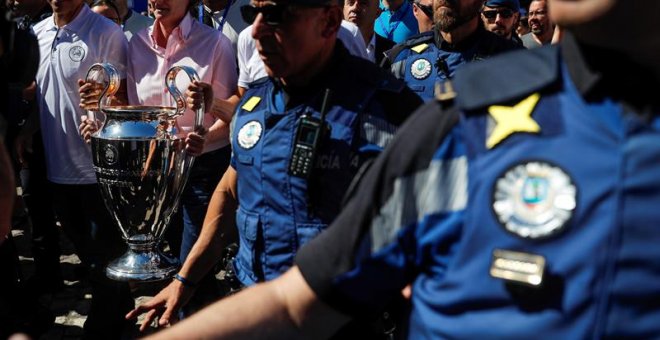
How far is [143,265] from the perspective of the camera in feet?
10.4

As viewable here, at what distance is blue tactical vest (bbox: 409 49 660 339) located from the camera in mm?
1075

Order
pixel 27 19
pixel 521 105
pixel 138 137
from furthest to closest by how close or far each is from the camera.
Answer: pixel 27 19 → pixel 138 137 → pixel 521 105

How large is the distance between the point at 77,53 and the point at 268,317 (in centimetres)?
314

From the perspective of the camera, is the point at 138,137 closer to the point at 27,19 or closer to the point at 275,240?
the point at 275,240

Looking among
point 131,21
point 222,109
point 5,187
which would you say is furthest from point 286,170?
point 131,21

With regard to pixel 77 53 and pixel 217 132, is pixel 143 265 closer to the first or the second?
pixel 217 132

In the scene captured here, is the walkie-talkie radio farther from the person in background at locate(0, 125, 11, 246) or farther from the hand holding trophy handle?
the hand holding trophy handle

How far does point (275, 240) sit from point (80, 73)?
7.60 ft

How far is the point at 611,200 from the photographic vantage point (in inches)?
42.3

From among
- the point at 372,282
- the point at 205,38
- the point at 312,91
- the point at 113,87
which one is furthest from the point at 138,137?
the point at 372,282

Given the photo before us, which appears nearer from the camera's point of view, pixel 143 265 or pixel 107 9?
pixel 143 265

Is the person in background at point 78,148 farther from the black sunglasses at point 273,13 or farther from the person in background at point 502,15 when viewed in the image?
the person in background at point 502,15

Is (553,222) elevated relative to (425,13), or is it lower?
elevated

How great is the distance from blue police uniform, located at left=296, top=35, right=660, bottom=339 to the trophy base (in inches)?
76.6
